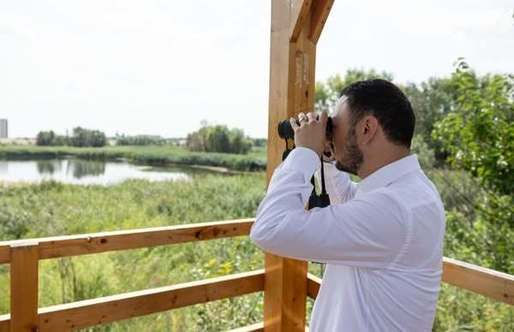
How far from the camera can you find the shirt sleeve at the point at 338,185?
51.7 inches

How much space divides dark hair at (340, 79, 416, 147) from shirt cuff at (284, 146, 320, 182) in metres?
0.12

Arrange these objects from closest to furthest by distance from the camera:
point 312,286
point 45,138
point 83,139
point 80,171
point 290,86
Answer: point 290,86, point 312,286, point 45,138, point 83,139, point 80,171

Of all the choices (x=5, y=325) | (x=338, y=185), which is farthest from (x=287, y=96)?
(x=5, y=325)

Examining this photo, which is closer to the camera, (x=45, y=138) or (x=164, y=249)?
(x=45, y=138)

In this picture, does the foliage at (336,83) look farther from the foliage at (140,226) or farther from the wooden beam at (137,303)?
the wooden beam at (137,303)

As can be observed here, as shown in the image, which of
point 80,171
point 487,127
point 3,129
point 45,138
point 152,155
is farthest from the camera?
point 152,155

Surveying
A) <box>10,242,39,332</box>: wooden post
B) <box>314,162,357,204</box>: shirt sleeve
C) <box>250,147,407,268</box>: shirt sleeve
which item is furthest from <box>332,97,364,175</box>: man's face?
<box>10,242,39,332</box>: wooden post

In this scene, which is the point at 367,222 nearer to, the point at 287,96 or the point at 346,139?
the point at 346,139

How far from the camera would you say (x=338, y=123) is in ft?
3.31

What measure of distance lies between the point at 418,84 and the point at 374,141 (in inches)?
200

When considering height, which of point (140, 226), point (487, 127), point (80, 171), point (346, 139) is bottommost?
point (140, 226)

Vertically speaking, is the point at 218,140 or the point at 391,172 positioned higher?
the point at 218,140

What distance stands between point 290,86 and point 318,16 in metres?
0.31

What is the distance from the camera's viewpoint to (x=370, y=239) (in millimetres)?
856
